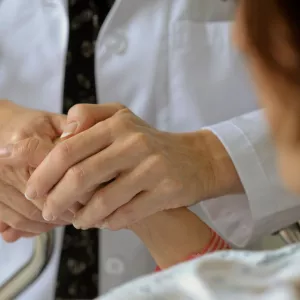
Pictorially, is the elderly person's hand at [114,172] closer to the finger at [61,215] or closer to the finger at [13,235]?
the finger at [61,215]

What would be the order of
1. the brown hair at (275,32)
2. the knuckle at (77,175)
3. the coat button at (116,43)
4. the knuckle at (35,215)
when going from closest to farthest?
1. the brown hair at (275,32)
2. the knuckle at (77,175)
3. the knuckle at (35,215)
4. the coat button at (116,43)

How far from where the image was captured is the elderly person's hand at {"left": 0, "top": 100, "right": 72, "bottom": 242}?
742 millimetres

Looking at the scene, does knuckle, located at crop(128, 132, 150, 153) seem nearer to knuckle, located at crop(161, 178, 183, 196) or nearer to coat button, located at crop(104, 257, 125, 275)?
knuckle, located at crop(161, 178, 183, 196)

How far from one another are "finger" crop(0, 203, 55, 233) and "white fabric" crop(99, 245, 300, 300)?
34 cm

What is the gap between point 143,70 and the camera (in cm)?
91

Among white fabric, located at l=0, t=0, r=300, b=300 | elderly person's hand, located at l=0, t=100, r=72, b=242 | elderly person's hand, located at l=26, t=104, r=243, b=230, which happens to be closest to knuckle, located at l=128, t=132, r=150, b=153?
elderly person's hand, located at l=26, t=104, r=243, b=230

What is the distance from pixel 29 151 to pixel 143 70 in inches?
9.8

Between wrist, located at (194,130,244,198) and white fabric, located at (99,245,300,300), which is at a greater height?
white fabric, located at (99,245,300,300)

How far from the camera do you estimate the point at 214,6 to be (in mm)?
923

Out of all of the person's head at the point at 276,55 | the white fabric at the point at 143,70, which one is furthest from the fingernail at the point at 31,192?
the person's head at the point at 276,55

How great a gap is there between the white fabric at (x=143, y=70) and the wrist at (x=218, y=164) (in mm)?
70

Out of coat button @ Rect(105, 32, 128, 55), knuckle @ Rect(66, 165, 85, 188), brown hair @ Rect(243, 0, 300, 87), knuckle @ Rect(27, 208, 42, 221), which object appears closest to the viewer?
brown hair @ Rect(243, 0, 300, 87)

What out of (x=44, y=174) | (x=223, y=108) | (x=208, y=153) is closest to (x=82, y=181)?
(x=44, y=174)

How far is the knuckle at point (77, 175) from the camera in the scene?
69 centimetres
